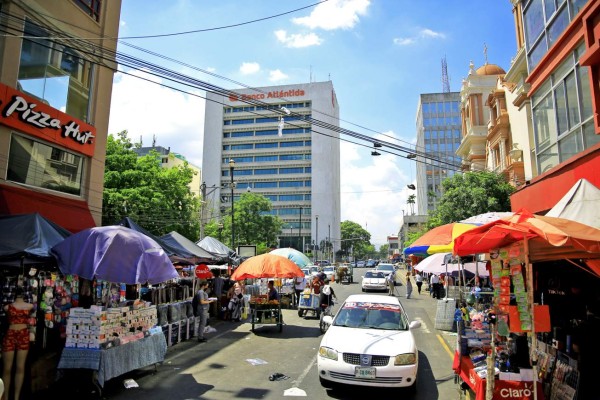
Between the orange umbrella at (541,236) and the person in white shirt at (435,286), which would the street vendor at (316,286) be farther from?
the orange umbrella at (541,236)

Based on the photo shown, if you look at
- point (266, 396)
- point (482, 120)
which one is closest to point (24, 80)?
point (266, 396)

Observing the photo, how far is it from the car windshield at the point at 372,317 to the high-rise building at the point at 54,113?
9102 millimetres

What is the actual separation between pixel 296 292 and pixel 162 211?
40.5ft

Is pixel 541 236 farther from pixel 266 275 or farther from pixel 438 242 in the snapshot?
pixel 266 275

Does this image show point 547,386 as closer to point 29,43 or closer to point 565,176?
point 565,176

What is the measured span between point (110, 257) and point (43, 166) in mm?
7682

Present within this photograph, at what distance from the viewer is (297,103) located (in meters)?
90.5

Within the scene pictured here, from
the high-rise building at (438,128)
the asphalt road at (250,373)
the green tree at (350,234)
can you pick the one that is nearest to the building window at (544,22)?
the asphalt road at (250,373)

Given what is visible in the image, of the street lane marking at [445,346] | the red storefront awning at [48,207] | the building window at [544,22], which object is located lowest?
the street lane marking at [445,346]

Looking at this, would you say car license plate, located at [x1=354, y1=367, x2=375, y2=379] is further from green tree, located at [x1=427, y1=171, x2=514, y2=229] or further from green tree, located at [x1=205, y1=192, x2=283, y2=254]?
green tree, located at [x1=205, y1=192, x2=283, y2=254]

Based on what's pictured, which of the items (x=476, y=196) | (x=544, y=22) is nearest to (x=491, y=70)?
(x=476, y=196)

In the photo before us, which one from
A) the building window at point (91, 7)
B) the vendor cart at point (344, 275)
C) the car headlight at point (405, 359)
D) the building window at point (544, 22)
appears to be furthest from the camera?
the vendor cart at point (344, 275)

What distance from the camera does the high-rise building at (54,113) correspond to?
11.4m

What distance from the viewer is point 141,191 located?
2555 centimetres
